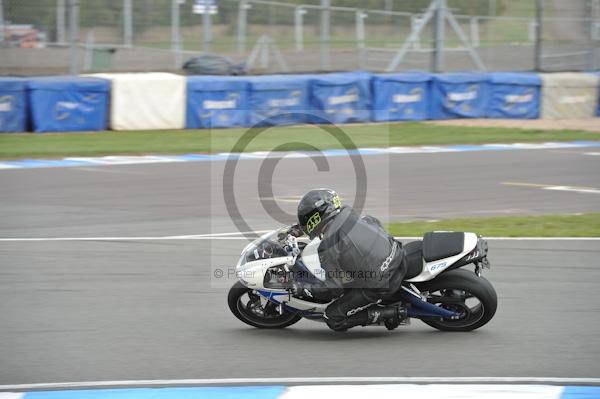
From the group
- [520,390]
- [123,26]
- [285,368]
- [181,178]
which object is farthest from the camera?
[123,26]

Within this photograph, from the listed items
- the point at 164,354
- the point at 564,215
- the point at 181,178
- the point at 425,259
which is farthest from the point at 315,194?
the point at 181,178

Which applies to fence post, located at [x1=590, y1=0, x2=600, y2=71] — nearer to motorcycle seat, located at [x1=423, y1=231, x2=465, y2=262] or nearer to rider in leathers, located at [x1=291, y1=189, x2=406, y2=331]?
motorcycle seat, located at [x1=423, y1=231, x2=465, y2=262]

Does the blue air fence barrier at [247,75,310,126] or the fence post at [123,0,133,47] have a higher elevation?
the fence post at [123,0,133,47]

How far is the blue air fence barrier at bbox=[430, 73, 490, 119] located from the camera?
2439cm

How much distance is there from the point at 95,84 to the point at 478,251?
1533 cm

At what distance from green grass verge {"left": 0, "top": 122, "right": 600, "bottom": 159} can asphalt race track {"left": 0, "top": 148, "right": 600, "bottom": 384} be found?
2.68 metres

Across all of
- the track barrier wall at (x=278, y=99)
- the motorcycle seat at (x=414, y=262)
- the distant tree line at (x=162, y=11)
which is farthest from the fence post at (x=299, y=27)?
the motorcycle seat at (x=414, y=262)

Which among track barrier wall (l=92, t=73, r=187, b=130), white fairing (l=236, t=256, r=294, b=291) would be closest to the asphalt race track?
white fairing (l=236, t=256, r=294, b=291)

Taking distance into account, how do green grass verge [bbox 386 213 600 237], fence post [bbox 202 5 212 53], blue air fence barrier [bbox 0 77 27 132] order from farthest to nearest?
fence post [bbox 202 5 212 53] < blue air fence barrier [bbox 0 77 27 132] < green grass verge [bbox 386 213 600 237]

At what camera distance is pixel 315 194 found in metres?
6.90

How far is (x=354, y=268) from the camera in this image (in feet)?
22.5

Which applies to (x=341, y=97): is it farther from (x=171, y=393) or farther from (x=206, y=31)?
(x=171, y=393)

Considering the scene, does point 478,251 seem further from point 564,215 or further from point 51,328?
point 564,215

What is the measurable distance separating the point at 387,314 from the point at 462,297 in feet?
→ 2.03
